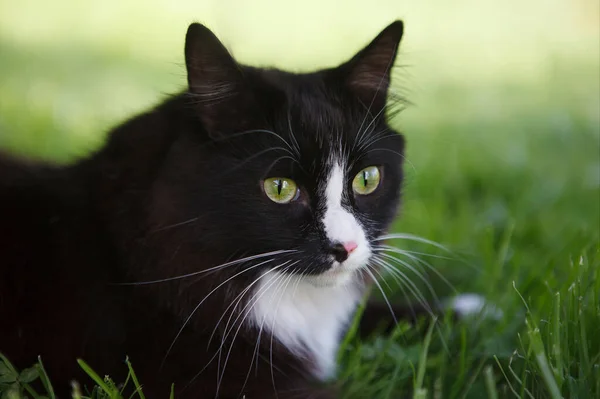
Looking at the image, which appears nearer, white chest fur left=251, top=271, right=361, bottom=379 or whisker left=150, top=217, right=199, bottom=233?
whisker left=150, top=217, right=199, bottom=233

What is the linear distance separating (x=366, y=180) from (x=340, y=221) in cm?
20

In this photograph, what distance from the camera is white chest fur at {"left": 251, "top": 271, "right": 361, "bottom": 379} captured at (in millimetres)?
1781

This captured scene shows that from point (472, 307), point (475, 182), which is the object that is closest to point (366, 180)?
point (472, 307)

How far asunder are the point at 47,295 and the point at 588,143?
3.44m

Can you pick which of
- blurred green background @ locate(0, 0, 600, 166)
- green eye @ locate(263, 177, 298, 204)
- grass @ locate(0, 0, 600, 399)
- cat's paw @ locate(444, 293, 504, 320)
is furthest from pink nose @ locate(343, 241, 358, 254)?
blurred green background @ locate(0, 0, 600, 166)

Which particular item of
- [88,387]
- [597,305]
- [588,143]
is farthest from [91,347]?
[588,143]

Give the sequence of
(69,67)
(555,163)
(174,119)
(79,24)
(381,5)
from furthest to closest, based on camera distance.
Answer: (381,5), (79,24), (69,67), (555,163), (174,119)

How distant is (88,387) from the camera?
166 centimetres

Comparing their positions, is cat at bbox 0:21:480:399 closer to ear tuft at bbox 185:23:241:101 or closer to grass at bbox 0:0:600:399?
ear tuft at bbox 185:23:241:101

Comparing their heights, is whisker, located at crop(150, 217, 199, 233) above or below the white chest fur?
above

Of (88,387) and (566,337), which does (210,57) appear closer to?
(88,387)

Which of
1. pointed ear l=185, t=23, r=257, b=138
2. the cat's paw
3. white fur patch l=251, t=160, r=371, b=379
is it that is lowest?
the cat's paw

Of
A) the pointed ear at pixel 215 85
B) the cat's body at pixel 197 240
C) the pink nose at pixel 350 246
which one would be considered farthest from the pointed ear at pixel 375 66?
the pink nose at pixel 350 246

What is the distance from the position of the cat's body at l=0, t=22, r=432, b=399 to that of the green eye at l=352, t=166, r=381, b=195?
0.05 feet
